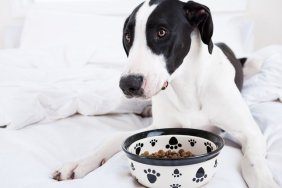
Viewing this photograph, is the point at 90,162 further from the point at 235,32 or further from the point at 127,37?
the point at 235,32

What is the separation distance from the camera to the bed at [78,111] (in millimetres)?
1032

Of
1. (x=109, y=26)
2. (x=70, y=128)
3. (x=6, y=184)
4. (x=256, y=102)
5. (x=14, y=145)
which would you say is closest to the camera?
(x=6, y=184)

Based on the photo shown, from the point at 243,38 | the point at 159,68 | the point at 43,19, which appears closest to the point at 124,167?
the point at 159,68

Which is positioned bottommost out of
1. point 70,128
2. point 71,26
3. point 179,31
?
point 70,128

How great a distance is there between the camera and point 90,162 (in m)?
→ 1.17

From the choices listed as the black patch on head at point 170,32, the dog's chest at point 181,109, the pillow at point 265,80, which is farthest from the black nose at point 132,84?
the pillow at point 265,80

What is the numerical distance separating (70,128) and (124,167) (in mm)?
494

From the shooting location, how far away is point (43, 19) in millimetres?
2828

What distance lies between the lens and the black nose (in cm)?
101

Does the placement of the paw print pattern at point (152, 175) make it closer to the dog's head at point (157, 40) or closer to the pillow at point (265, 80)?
the dog's head at point (157, 40)

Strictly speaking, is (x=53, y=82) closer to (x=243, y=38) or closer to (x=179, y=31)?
(x=179, y=31)

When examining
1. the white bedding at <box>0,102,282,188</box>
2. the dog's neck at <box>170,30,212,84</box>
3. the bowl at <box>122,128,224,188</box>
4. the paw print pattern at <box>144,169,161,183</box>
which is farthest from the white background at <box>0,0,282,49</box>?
the paw print pattern at <box>144,169,161,183</box>

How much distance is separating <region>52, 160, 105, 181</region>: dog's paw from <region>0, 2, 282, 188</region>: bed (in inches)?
1.3

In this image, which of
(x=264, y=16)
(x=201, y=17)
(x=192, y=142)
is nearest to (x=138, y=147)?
(x=192, y=142)
